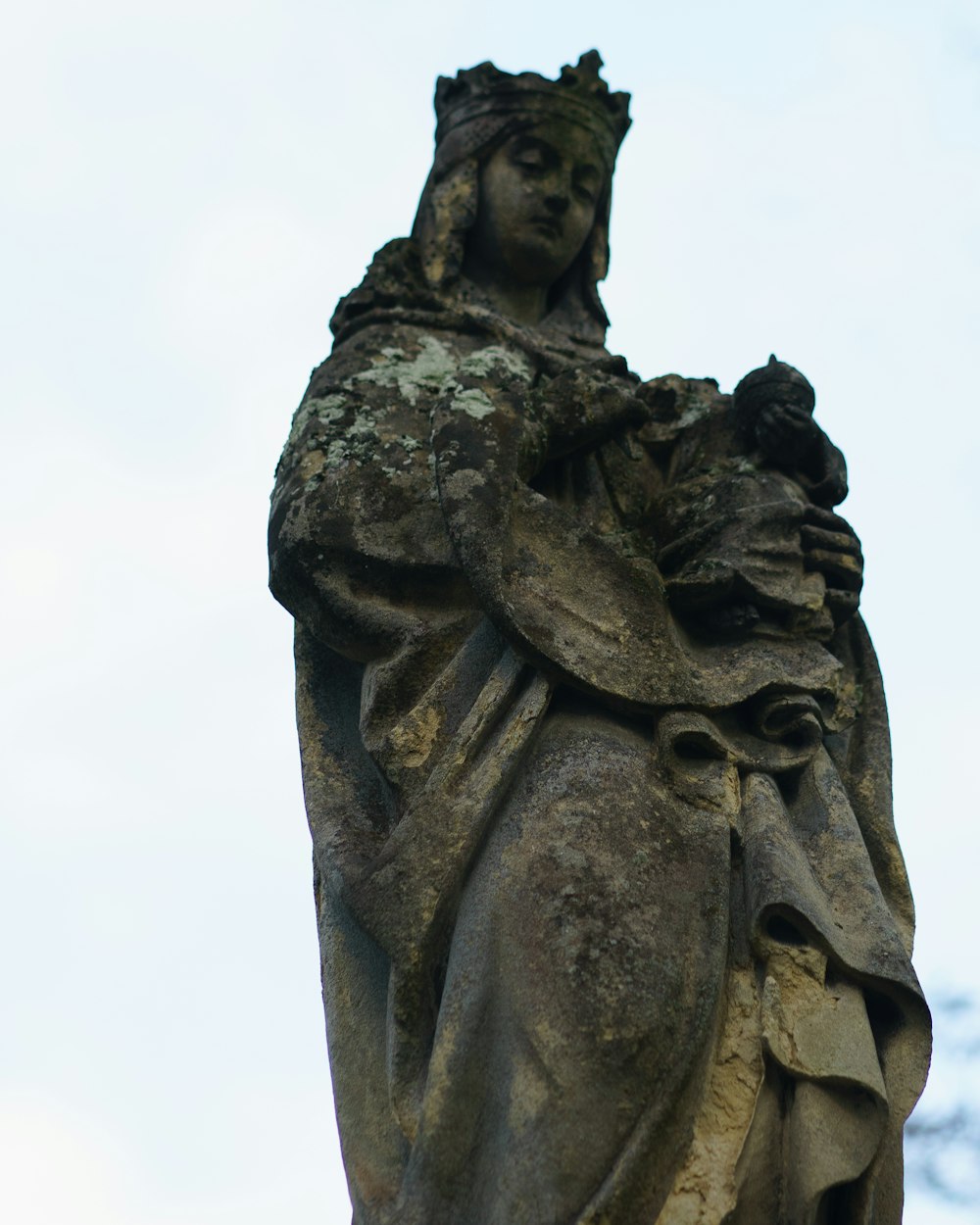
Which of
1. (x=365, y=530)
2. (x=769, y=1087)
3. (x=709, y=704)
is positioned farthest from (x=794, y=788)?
(x=365, y=530)

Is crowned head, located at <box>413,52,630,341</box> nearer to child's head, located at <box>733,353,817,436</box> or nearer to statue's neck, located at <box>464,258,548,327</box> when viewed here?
statue's neck, located at <box>464,258,548,327</box>

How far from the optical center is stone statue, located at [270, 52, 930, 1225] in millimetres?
4258

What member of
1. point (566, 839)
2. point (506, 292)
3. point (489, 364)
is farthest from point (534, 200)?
point (566, 839)

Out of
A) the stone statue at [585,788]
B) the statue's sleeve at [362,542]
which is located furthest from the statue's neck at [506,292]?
the statue's sleeve at [362,542]

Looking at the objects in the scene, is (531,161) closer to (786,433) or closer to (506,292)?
(506,292)

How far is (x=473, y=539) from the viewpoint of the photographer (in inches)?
198

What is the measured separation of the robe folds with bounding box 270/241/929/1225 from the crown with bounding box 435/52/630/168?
1169mm

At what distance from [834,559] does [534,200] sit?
5.84ft

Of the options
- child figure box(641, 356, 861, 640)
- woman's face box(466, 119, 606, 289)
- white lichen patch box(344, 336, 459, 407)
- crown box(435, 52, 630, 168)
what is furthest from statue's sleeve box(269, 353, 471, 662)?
crown box(435, 52, 630, 168)

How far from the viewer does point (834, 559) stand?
5.48m

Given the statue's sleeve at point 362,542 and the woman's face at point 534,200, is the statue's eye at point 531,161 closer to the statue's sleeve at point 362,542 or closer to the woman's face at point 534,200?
the woman's face at point 534,200

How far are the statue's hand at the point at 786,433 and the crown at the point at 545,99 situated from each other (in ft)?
4.55

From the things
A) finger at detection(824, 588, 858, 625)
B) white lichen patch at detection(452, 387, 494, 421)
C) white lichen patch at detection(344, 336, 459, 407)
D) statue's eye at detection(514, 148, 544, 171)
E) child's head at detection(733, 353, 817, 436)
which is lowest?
white lichen patch at detection(452, 387, 494, 421)

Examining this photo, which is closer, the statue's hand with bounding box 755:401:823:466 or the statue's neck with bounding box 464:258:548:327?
the statue's hand with bounding box 755:401:823:466
